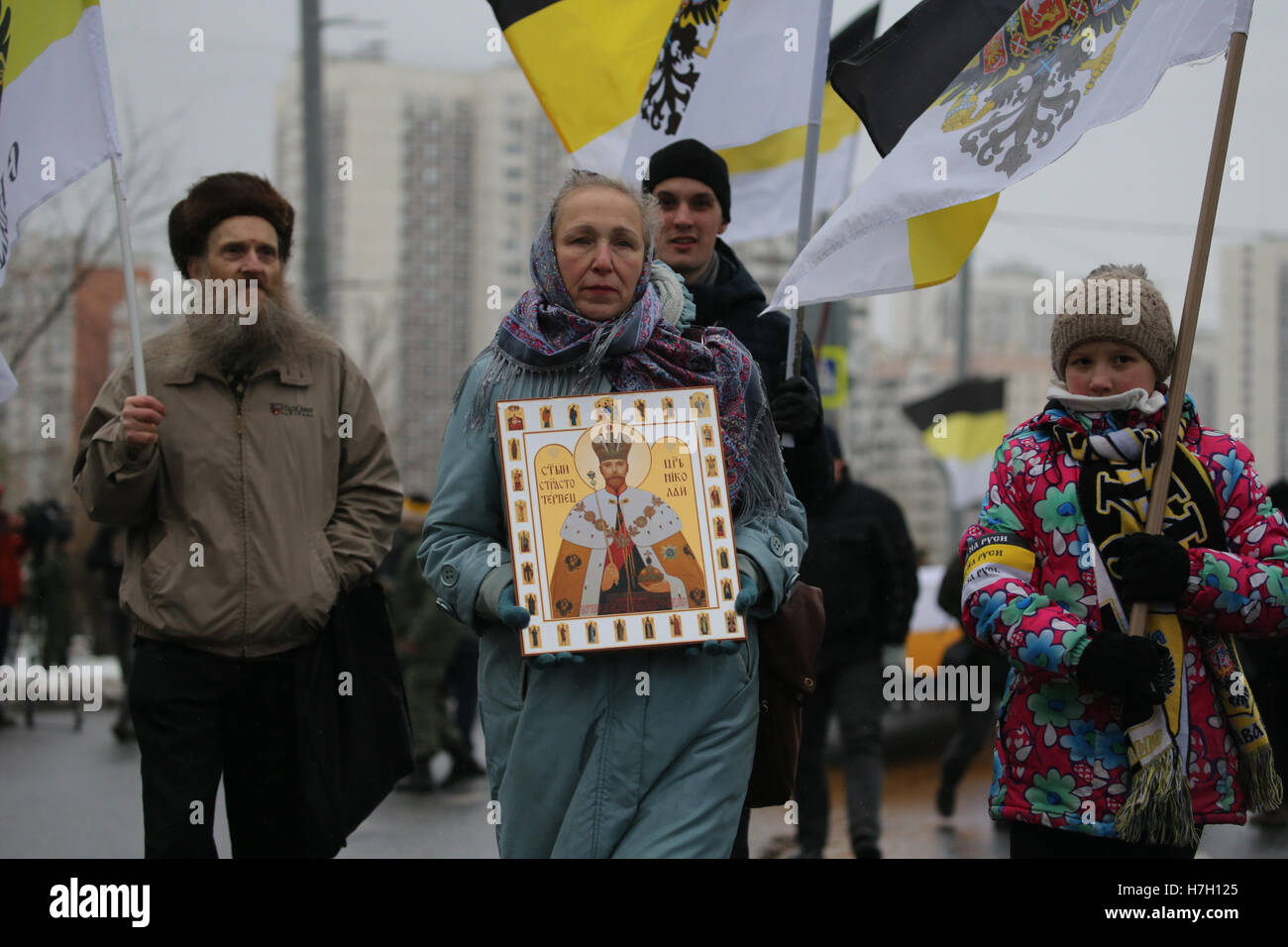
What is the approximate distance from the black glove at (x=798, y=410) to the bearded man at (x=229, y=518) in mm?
1143

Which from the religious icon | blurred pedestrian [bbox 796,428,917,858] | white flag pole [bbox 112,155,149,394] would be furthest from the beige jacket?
blurred pedestrian [bbox 796,428,917,858]

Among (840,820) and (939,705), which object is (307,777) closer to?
(840,820)

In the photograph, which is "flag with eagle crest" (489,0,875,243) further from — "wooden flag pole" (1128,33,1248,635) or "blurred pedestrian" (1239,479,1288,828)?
"blurred pedestrian" (1239,479,1288,828)

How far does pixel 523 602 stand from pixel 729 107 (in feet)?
10.2

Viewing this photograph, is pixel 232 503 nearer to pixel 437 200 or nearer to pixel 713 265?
pixel 713 265

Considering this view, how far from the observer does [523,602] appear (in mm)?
3699

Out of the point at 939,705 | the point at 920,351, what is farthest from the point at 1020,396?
the point at 939,705

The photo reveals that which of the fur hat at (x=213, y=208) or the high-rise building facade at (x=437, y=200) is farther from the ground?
the high-rise building facade at (x=437, y=200)

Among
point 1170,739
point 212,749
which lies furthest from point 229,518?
point 1170,739

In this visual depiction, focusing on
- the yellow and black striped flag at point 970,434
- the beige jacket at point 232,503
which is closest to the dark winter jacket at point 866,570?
the beige jacket at point 232,503

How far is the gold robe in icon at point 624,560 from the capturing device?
3.71m

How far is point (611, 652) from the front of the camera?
378 cm

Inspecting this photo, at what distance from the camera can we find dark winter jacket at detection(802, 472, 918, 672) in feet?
26.3

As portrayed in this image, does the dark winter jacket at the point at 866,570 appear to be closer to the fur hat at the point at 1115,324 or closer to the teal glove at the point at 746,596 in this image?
the fur hat at the point at 1115,324
